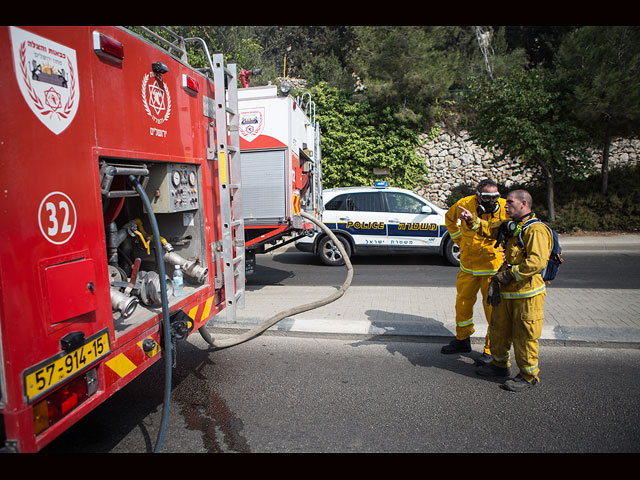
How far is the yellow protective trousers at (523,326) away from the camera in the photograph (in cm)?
365

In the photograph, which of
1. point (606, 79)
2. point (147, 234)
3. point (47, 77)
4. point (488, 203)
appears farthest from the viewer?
point (606, 79)

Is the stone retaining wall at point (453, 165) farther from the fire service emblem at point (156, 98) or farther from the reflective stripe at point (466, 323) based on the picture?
the fire service emblem at point (156, 98)

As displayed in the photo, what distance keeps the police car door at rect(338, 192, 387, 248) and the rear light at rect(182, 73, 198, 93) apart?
666cm

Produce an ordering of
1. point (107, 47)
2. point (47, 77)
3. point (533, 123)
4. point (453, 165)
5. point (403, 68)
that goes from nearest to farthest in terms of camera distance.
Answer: point (47, 77) → point (107, 47) → point (533, 123) → point (403, 68) → point (453, 165)

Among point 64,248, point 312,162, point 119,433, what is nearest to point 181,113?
point 64,248

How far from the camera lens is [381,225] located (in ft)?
Result: 31.5

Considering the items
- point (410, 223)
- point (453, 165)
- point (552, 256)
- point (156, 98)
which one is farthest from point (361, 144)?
point (156, 98)

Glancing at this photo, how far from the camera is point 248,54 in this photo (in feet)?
59.5

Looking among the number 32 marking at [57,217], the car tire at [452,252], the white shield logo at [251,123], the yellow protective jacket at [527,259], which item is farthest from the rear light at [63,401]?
the car tire at [452,252]

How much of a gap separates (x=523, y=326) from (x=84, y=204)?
3453mm

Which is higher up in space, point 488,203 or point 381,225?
point 488,203

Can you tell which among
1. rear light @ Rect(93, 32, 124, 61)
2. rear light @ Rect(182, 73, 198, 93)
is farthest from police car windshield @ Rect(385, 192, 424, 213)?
rear light @ Rect(93, 32, 124, 61)

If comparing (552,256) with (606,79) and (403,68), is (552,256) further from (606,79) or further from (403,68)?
(403,68)

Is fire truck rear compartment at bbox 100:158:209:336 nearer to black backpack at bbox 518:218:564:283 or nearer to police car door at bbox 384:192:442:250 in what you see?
black backpack at bbox 518:218:564:283
